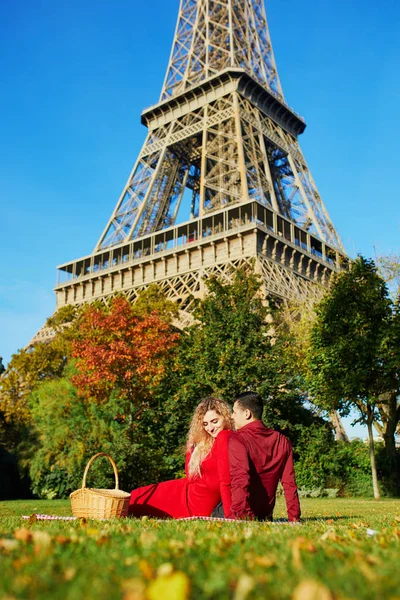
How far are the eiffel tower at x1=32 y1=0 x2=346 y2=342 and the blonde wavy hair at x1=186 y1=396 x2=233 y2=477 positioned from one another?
20.5 metres

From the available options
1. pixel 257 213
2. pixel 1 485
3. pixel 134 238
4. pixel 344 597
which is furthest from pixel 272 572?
pixel 134 238

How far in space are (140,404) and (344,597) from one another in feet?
54.5

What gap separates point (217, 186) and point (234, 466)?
103ft

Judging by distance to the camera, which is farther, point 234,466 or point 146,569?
point 234,466

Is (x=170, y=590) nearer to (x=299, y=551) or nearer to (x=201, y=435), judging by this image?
(x=299, y=551)

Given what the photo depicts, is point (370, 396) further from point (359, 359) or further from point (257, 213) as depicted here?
point (257, 213)

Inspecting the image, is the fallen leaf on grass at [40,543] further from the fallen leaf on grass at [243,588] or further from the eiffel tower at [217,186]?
the eiffel tower at [217,186]

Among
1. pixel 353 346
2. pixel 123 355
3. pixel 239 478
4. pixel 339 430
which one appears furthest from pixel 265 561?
pixel 339 430

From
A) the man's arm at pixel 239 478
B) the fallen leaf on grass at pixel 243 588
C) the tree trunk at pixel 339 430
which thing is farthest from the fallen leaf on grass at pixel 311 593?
the tree trunk at pixel 339 430

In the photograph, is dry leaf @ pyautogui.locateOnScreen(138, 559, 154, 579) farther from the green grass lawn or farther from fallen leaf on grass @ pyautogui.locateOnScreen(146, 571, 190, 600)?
fallen leaf on grass @ pyautogui.locateOnScreen(146, 571, 190, 600)

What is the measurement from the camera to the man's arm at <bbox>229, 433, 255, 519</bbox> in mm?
4438

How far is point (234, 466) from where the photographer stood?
4551mm

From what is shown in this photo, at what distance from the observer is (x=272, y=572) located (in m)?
1.59

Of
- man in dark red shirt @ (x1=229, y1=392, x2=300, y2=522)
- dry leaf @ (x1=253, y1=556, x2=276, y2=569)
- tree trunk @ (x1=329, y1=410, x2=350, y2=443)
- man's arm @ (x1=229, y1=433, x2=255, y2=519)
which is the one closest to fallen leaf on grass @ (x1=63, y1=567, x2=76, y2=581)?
dry leaf @ (x1=253, y1=556, x2=276, y2=569)
